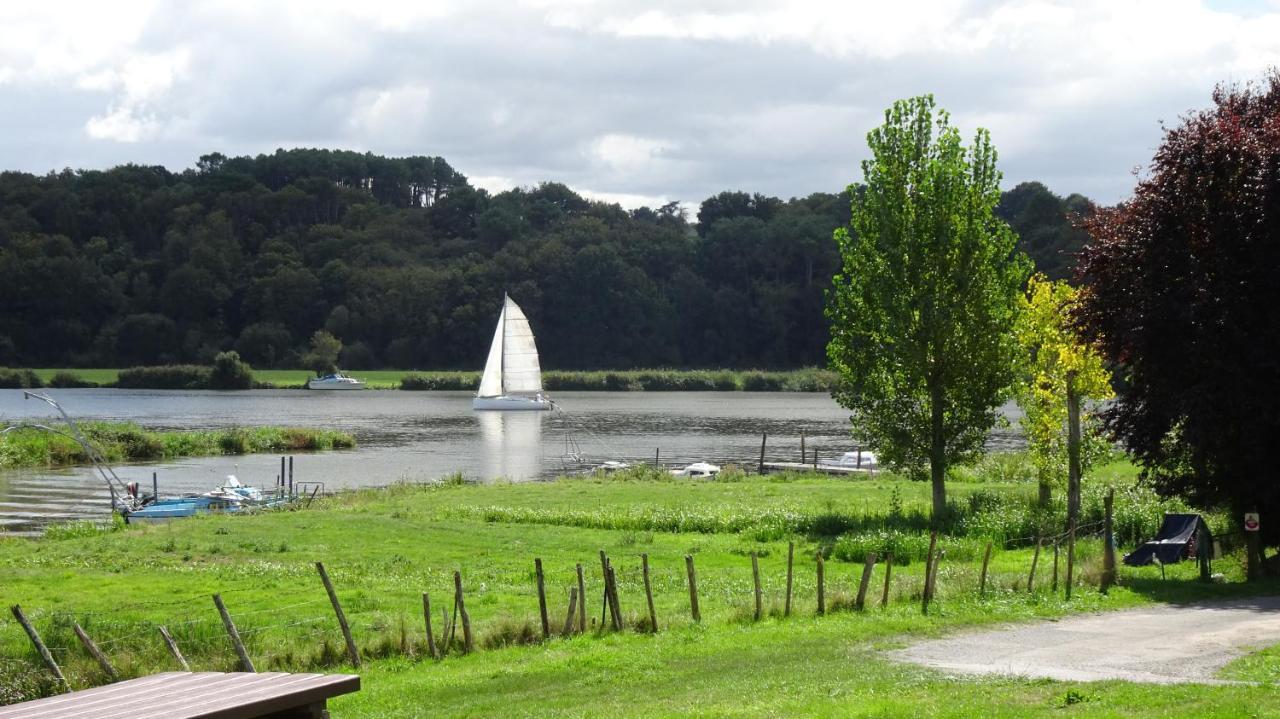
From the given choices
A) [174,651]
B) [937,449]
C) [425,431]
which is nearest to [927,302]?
[937,449]

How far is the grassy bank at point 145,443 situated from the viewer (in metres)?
65.2

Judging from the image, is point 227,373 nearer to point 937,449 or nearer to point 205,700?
point 937,449

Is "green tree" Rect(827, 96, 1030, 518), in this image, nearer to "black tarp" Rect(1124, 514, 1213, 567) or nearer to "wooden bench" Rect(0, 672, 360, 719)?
"black tarp" Rect(1124, 514, 1213, 567)

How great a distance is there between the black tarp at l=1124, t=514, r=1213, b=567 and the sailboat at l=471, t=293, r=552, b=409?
74409 millimetres

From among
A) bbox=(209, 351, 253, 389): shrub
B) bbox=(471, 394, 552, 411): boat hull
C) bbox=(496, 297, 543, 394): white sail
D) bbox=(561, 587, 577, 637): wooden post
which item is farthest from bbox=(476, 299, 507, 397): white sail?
bbox=(561, 587, 577, 637): wooden post

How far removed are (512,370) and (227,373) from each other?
5943 cm

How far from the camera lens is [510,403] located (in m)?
107

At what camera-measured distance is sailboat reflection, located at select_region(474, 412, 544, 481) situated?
6521cm

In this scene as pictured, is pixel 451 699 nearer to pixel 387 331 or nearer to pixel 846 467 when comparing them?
pixel 846 467

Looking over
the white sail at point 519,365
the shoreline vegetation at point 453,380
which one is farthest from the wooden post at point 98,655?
the shoreline vegetation at point 453,380

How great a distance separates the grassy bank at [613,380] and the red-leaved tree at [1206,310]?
419 feet

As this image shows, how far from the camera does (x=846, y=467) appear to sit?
62.0 metres

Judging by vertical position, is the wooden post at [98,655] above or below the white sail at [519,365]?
below

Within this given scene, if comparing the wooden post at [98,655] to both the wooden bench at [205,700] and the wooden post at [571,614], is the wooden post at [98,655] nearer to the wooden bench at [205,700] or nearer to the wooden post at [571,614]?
the wooden post at [571,614]
